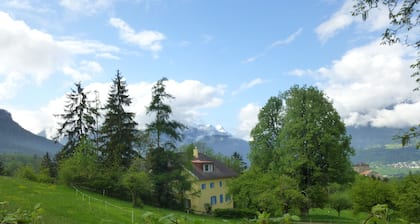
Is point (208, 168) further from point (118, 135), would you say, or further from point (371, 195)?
point (371, 195)

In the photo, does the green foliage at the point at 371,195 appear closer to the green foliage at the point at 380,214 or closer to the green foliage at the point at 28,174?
the green foliage at the point at 28,174

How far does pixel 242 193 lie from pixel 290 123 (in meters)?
9.82

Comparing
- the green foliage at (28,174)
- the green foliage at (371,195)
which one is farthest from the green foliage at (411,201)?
the green foliage at (28,174)

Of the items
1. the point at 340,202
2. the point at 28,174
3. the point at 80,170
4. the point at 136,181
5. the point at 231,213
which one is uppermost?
the point at 80,170

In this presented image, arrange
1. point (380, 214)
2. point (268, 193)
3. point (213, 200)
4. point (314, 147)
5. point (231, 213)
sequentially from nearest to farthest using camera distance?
1. point (380, 214)
2. point (268, 193)
3. point (314, 147)
4. point (231, 213)
5. point (213, 200)

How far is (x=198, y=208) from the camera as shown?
51.3 metres

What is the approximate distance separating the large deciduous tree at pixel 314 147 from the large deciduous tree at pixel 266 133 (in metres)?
3.77

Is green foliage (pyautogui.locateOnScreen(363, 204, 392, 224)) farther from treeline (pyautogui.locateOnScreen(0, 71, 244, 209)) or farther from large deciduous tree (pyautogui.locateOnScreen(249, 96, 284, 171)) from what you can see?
large deciduous tree (pyautogui.locateOnScreen(249, 96, 284, 171))

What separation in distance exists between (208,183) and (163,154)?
55.3 feet

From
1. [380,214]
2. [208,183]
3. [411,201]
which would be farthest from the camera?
[208,183]

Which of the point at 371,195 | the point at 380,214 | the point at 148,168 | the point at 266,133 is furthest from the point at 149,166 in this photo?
the point at 380,214

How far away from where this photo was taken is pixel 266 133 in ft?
150

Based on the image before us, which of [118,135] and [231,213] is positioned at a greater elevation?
[118,135]

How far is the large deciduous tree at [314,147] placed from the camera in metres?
38.7
